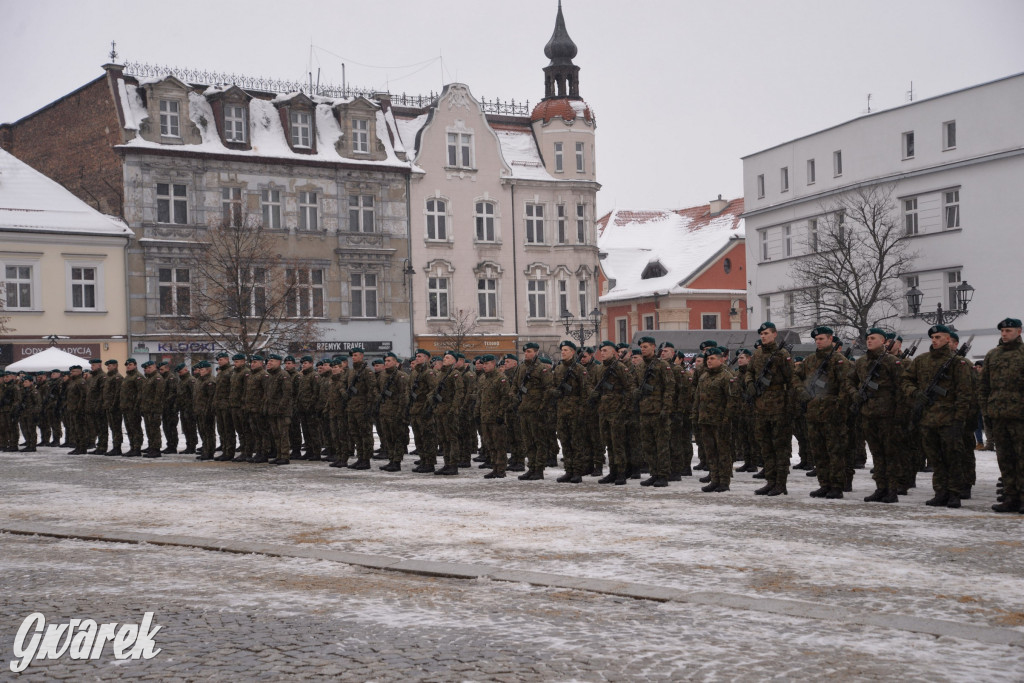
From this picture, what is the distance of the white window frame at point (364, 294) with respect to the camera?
1879 inches

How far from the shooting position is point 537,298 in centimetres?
5206

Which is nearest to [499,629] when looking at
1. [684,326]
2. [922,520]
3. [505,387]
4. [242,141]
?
[922,520]

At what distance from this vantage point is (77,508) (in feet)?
44.3

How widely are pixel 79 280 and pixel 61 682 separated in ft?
127

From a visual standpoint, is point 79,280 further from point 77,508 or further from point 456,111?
point 77,508

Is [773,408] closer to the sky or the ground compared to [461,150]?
closer to the ground

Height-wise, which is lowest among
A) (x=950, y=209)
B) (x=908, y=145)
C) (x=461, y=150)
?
(x=950, y=209)

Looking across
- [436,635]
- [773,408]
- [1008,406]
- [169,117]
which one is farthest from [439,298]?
[436,635]

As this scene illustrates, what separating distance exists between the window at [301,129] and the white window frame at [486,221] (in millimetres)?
7709

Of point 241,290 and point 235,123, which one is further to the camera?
point 235,123

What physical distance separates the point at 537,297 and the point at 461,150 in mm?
7162

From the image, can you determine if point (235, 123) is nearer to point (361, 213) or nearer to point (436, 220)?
point (361, 213)

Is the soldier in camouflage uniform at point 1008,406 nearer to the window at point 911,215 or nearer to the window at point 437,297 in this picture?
the window at point 911,215

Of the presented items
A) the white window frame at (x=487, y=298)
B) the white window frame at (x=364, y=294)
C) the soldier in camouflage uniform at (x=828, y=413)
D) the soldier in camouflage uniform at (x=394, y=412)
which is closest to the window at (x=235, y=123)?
the white window frame at (x=364, y=294)
